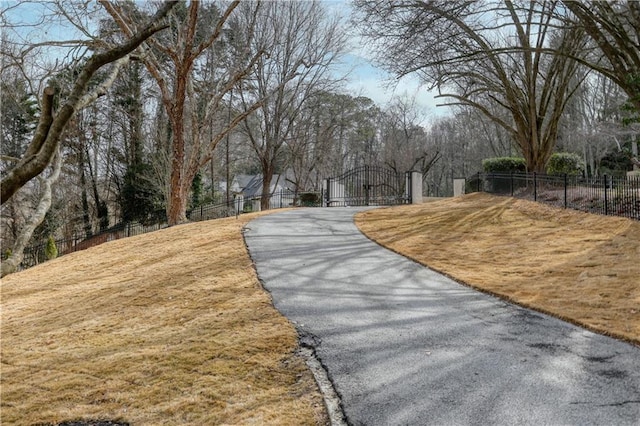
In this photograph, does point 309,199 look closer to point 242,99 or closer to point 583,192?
point 242,99

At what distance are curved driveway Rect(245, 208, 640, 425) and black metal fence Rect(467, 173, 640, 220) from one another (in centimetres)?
720

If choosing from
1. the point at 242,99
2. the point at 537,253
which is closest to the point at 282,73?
the point at 242,99

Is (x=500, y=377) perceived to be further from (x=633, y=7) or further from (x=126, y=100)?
(x=126, y=100)

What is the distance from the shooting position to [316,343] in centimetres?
432

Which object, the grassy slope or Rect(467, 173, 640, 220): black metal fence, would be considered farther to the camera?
Rect(467, 173, 640, 220): black metal fence

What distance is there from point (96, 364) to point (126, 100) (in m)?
23.8

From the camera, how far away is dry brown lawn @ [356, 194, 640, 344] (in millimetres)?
5582

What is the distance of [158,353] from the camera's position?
165 inches

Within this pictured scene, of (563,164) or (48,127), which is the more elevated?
(563,164)

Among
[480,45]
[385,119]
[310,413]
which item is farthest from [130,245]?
[385,119]

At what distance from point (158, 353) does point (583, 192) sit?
13.4m

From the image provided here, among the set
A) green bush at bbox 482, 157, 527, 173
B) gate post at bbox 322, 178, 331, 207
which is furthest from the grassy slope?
green bush at bbox 482, 157, 527, 173

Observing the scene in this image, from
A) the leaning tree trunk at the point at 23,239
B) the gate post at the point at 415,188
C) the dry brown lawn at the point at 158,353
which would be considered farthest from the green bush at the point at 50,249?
the gate post at the point at 415,188

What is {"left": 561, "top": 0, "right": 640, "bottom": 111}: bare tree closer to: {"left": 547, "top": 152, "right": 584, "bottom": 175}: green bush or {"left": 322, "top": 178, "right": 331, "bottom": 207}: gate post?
{"left": 547, "top": 152, "right": 584, "bottom": 175}: green bush
